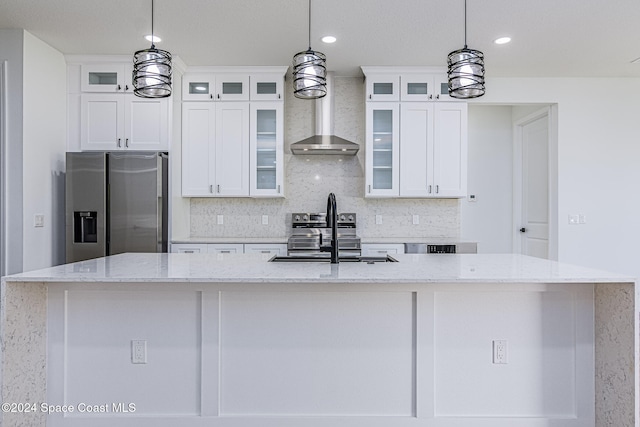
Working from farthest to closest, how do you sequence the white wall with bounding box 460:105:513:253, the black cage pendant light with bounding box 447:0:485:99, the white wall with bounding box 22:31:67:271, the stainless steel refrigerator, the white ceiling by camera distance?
the white wall with bounding box 460:105:513:253 → the stainless steel refrigerator → the white wall with bounding box 22:31:67:271 → the white ceiling → the black cage pendant light with bounding box 447:0:485:99

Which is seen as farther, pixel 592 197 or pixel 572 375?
pixel 592 197

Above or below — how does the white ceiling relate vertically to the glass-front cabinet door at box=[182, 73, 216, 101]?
above

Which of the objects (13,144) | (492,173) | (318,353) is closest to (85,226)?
(13,144)

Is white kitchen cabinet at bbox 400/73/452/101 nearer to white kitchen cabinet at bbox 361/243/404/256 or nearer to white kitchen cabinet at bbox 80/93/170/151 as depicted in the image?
white kitchen cabinet at bbox 361/243/404/256

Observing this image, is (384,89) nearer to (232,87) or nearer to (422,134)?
(422,134)

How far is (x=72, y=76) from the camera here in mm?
4035

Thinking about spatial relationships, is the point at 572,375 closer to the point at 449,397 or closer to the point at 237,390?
the point at 449,397

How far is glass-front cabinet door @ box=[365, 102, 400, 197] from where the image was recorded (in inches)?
170

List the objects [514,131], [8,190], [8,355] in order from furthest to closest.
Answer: [514,131] < [8,190] < [8,355]

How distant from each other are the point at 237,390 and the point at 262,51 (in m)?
2.96

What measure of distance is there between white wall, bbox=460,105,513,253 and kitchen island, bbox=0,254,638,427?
3557 mm

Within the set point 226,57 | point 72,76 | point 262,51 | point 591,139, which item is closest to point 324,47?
point 262,51

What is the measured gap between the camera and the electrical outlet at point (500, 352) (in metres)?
2.17

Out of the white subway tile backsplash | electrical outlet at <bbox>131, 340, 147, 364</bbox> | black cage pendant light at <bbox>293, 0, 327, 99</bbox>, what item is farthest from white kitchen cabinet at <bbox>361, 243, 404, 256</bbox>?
electrical outlet at <bbox>131, 340, 147, 364</bbox>
